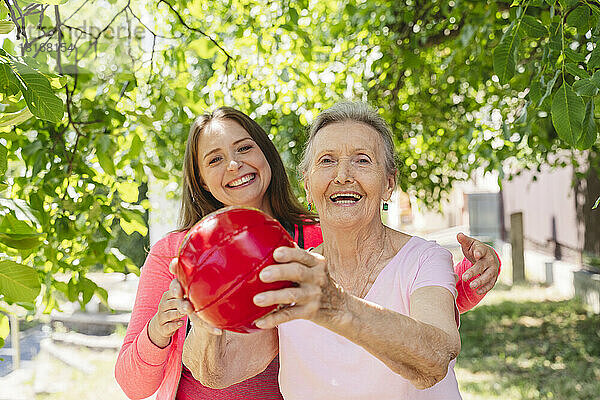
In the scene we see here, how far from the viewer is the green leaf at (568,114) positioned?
1.83 m

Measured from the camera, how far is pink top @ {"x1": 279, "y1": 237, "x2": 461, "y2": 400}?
1.76m

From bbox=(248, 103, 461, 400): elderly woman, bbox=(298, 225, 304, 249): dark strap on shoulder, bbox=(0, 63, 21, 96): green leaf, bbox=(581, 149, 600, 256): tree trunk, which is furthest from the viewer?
bbox=(581, 149, 600, 256): tree trunk

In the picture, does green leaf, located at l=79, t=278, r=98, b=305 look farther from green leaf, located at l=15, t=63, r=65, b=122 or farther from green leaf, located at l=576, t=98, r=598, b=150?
green leaf, located at l=576, t=98, r=598, b=150

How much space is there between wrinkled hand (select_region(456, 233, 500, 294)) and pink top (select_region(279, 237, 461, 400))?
0.66 feet

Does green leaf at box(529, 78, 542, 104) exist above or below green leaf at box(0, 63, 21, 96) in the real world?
below

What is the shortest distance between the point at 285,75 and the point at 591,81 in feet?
8.00

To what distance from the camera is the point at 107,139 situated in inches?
112

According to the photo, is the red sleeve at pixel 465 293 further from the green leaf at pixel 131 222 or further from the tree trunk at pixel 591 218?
the tree trunk at pixel 591 218

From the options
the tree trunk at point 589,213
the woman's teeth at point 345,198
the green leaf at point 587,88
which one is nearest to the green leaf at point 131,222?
the woman's teeth at point 345,198

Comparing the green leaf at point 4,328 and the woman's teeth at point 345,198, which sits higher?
the woman's teeth at point 345,198

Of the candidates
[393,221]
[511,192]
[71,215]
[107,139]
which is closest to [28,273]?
[107,139]

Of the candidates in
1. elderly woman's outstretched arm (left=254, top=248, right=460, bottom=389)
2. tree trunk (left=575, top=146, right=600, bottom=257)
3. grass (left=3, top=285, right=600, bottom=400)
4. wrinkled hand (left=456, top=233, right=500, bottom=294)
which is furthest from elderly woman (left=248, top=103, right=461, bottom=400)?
tree trunk (left=575, top=146, right=600, bottom=257)

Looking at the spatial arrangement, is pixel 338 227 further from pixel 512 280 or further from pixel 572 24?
pixel 512 280

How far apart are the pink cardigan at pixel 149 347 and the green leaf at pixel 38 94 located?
2.67ft
